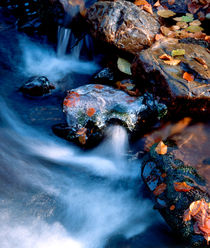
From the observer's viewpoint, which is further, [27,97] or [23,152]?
[27,97]

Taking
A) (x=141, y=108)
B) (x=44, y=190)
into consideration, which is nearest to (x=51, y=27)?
(x=141, y=108)

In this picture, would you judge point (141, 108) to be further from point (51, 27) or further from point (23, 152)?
point (51, 27)

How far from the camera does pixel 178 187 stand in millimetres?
2580

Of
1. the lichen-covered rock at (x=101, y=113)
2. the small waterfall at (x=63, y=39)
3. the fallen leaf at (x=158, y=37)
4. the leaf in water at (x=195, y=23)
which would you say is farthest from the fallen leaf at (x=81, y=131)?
the leaf in water at (x=195, y=23)

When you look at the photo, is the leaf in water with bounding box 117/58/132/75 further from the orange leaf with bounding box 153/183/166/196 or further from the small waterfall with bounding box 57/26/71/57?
the orange leaf with bounding box 153/183/166/196

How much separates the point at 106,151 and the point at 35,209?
4.48 ft

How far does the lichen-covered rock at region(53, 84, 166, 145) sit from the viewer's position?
3535 mm

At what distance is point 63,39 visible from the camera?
5422 mm

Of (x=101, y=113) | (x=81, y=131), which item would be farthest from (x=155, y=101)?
(x=81, y=131)

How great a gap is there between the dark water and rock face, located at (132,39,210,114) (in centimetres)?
94

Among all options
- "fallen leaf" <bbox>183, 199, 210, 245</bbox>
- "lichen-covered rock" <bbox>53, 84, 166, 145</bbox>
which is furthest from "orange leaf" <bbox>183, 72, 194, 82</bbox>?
"fallen leaf" <bbox>183, 199, 210, 245</bbox>

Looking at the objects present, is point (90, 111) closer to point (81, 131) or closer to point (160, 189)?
point (81, 131)

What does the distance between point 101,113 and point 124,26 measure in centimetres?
177

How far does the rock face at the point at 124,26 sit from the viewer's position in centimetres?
419
